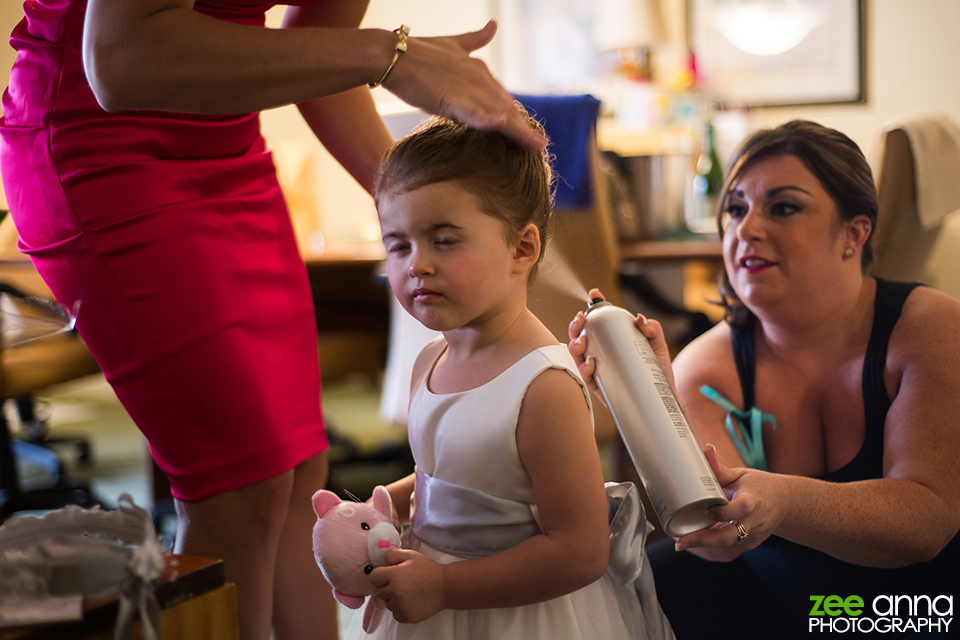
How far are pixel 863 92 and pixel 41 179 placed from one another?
3.41 ft

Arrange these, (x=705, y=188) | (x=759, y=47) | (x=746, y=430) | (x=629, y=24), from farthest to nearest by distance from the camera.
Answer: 1. (x=629, y=24)
2. (x=759, y=47)
3. (x=705, y=188)
4. (x=746, y=430)

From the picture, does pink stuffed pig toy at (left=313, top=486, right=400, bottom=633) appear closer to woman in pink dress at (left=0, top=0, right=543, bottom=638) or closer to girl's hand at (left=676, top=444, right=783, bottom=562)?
woman in pink dress at (left=0, top=0, right=543, bottom=638)

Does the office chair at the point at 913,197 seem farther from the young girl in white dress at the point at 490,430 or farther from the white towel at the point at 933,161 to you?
the young girl in white dress at the point at 490,430

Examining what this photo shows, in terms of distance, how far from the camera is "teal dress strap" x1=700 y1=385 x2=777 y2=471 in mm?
945

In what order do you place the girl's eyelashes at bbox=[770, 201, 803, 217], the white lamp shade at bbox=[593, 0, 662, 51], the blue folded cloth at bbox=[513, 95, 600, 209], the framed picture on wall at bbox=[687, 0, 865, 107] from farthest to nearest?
the white lamp shade at bbox=[593, 0, 662, 51] → the framed picture on wall at bbox=[687, 0, 865, 107] → the blue folded cloth at bbox=[513, 95, 600, 209] → the girl's eyelashes at bbox=[770, 201, 803, 217]

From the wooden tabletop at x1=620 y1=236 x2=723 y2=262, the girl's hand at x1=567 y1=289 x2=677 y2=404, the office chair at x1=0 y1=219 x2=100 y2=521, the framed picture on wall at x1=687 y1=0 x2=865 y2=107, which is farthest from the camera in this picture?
the framed picture on wall at x1=687 y1=0 x2=865 y2=107

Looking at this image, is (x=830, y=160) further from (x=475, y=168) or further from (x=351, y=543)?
(x=351, y=543)

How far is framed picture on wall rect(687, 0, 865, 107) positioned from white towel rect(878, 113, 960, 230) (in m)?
0.97

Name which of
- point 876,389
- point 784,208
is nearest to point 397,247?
point 784,208

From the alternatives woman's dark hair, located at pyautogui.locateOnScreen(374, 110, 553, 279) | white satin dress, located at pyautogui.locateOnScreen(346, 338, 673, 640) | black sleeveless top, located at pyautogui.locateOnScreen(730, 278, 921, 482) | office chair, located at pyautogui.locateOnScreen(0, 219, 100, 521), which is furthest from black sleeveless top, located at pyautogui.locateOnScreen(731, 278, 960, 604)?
office chair, located at pyautogui.locateOnScreen(0, 219, 100, 521)

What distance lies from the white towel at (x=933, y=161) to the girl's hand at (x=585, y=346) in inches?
16.1

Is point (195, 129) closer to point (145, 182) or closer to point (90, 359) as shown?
point (145, 182)

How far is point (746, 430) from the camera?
37.7 inches

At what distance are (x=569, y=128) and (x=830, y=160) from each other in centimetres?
58
